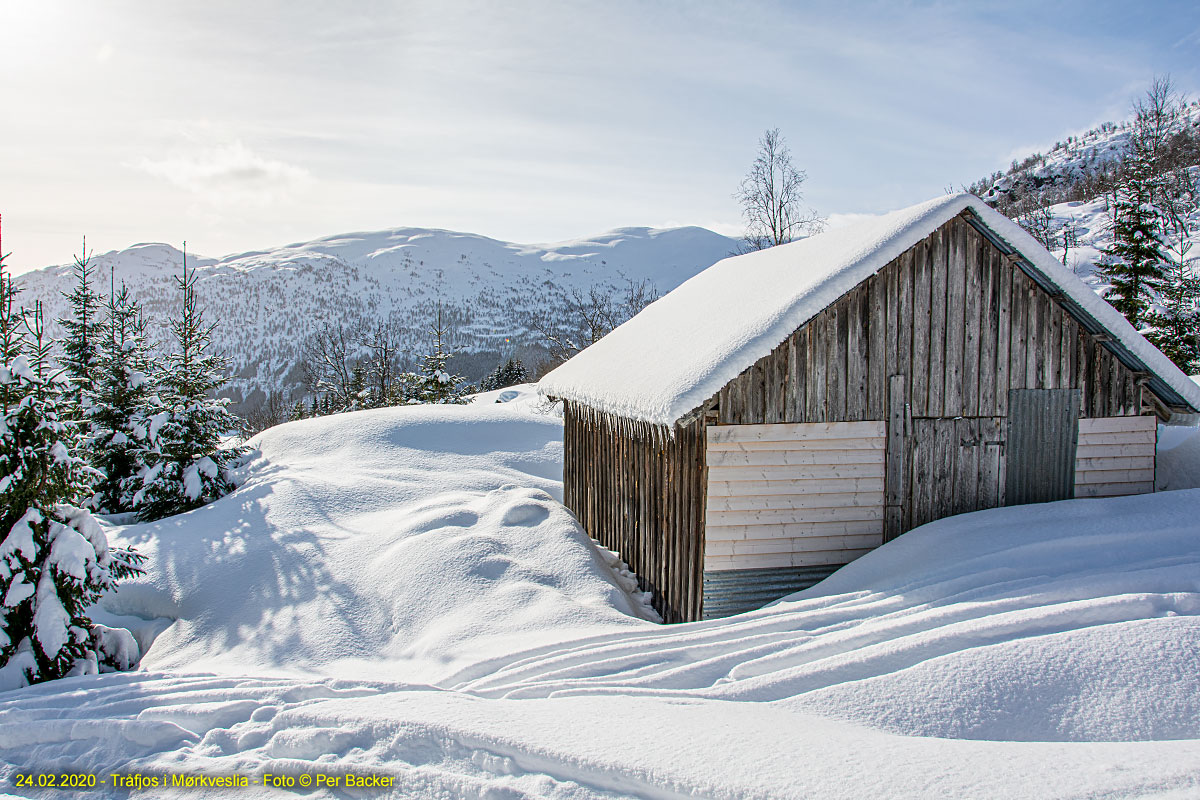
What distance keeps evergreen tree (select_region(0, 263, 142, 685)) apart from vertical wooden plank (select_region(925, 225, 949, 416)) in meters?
9.95

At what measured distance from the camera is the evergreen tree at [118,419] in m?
14.8

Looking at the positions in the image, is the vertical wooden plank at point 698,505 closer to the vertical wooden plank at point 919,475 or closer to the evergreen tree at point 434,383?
the vertical wooden plank at point 919,475

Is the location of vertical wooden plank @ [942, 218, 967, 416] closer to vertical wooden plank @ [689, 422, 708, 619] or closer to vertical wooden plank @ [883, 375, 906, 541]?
vertical wooden plank @ [883, 375, 906, 541]

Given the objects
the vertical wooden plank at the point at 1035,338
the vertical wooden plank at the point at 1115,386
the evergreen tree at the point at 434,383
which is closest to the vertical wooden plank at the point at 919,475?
the vertical wooden plank at the point at 1035,338

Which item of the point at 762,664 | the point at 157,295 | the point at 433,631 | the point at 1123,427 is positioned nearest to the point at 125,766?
the point at 433,631

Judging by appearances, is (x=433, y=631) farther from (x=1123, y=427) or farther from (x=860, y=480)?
(x=1123, y=427)

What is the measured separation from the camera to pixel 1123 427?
326 inches

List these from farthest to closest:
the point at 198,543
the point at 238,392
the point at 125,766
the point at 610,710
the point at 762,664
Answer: the point at 238,392, the point at 198,543, the point at 762,664, the point at 610,710, the point at 125,766

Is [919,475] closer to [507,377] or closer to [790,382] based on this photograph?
[790,382]

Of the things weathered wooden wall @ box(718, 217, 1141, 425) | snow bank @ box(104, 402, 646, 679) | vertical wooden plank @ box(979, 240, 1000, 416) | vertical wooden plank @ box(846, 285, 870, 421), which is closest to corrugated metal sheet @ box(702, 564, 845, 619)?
snow bank @ box(104, 402, 646, 679)

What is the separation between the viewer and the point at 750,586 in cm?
746

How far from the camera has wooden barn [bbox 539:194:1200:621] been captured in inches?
288

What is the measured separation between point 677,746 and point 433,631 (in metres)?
4.12

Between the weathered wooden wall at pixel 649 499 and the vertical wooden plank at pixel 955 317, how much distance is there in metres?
3.26
